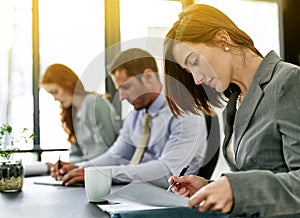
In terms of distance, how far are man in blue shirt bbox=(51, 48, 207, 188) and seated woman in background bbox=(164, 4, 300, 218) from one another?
614mm

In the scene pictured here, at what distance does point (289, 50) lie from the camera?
3676mm

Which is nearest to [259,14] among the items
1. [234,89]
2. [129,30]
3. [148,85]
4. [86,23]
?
[129,30]

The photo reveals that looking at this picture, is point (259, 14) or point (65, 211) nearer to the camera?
point (65, 211)

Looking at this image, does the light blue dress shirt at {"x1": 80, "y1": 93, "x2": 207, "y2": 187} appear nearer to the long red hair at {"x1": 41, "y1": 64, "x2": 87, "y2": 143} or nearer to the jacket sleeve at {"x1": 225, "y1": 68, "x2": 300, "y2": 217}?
the long red hair at {"x1": 41, "y1": 64, "x2": 87, "y2": 143}

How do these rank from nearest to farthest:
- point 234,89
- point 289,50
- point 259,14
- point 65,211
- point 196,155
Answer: point 65,211, point 234,89, point 196,155, point 289,50, point 259,14

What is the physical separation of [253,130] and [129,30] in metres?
3.34

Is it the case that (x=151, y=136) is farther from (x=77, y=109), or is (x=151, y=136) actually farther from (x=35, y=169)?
(x=77, y=109)

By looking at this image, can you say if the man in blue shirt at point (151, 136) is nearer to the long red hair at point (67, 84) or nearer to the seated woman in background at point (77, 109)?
the seated woman in background at point (77, 109)

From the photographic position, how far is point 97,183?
4.78 feet

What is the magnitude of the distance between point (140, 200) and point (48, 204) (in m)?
0.32

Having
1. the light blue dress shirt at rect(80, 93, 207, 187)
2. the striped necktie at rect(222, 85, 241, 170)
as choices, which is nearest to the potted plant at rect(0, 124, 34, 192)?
the light blue dress shirt at rect(80, 93, 207, 187)

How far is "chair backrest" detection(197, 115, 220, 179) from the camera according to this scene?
2111 mm

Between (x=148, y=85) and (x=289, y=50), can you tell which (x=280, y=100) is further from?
(x=289, y=50)

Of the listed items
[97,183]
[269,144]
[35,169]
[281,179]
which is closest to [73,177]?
[97,183]
